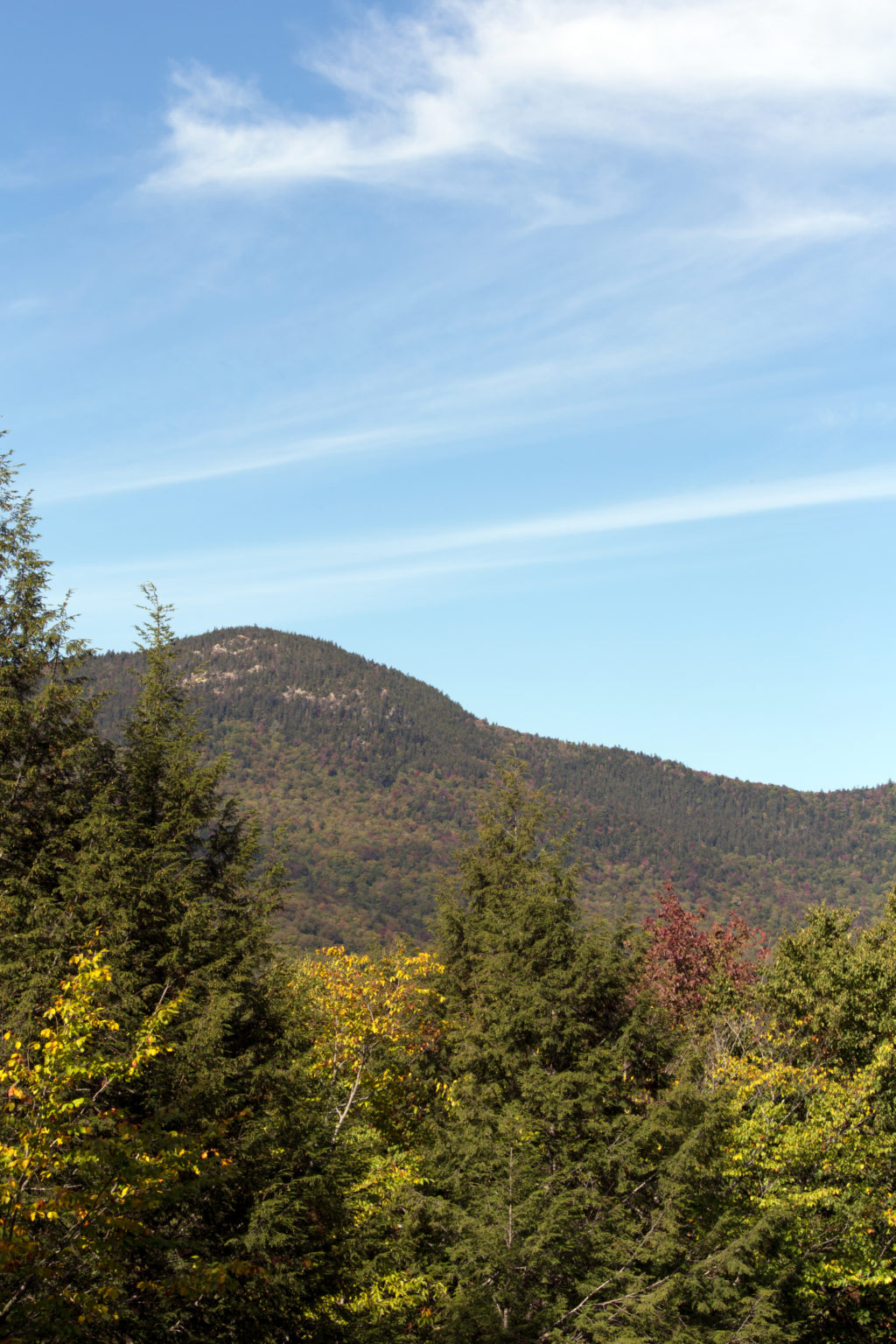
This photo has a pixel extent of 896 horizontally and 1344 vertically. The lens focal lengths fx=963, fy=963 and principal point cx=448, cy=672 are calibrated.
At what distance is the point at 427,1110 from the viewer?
2795cm

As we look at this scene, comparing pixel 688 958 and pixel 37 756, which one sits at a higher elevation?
pixel 37 756

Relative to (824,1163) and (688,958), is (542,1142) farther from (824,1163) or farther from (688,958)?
(688,958)

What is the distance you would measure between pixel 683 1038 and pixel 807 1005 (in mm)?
5153

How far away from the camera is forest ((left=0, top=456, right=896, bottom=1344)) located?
17.5 metres

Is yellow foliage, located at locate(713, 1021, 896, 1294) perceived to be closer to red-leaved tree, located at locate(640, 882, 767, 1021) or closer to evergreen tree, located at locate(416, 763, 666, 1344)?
evergreen tree, located at locate(416, 763, 666, 1344)

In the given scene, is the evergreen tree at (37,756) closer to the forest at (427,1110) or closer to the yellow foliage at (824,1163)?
the forest at (427,1110)

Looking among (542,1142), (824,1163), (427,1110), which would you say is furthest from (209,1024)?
(824,1163)

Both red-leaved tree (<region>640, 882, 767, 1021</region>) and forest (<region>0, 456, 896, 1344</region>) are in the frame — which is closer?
forest (<region>0, 456, 896, 1344</region>)

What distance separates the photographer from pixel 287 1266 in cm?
1703

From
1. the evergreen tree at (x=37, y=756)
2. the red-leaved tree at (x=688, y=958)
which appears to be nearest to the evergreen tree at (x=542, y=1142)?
the evergreen tree at (x=37, y=756)

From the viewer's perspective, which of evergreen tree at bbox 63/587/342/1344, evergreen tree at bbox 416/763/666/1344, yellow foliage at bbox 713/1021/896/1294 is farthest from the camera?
yellow foliage at bbox 713/1021/896/1294

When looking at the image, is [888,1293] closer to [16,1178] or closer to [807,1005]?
[807,1005]

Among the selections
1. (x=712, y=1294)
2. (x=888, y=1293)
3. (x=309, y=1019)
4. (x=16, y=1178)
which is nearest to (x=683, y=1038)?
(x=712, y=1294)

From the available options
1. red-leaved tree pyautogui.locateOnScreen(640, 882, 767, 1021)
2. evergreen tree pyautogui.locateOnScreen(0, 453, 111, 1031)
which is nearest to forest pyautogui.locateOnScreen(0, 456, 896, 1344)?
evergreen tree pyautogui.locateOnScreen(0, 453, 111, 1031)
